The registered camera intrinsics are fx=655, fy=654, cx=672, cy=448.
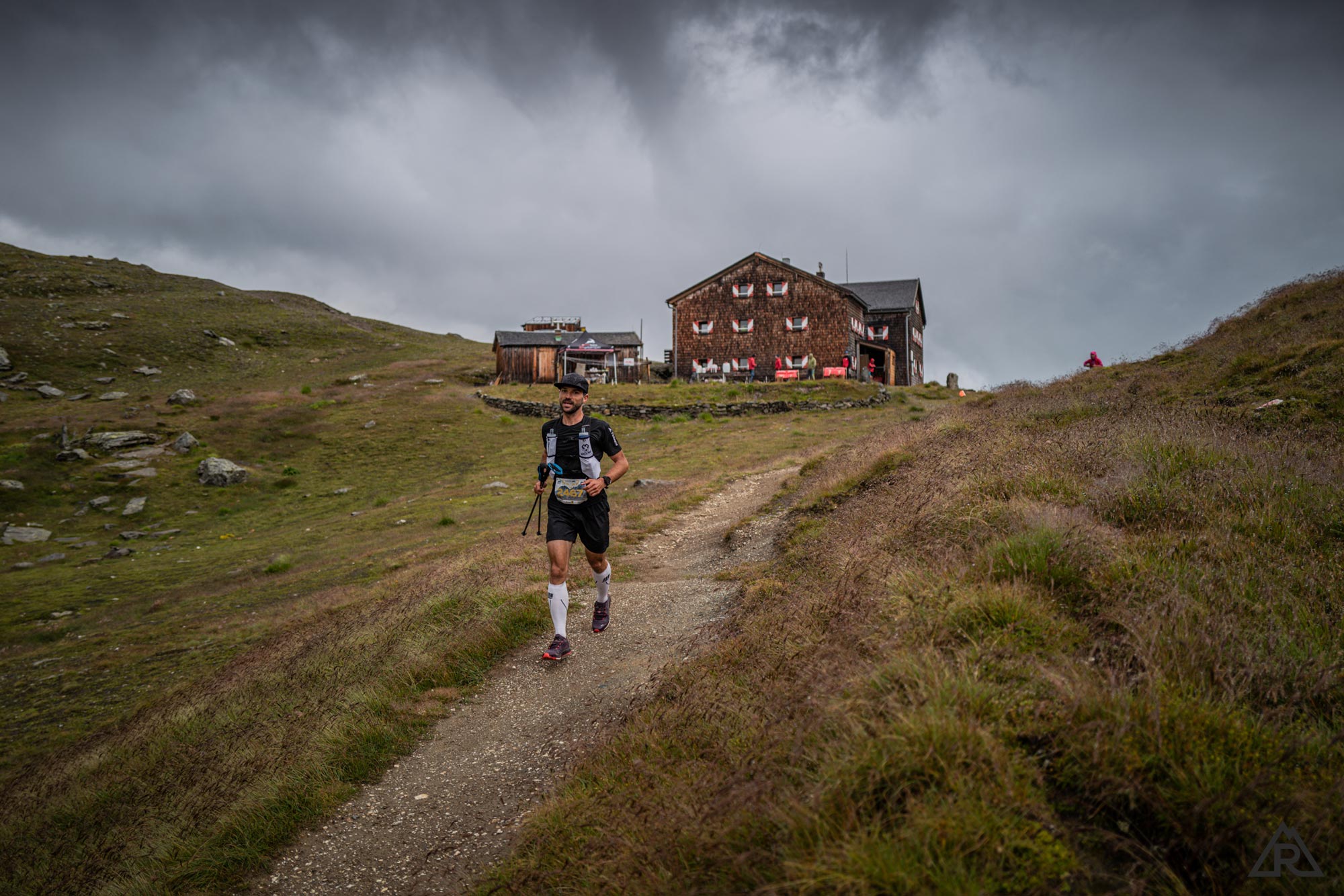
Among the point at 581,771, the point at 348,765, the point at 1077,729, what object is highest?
the point at 1077,729

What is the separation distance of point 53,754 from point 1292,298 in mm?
26706

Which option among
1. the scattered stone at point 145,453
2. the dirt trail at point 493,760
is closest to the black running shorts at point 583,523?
the dirt trail at point 493,760

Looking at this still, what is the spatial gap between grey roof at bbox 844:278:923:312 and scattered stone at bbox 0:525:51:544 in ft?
174

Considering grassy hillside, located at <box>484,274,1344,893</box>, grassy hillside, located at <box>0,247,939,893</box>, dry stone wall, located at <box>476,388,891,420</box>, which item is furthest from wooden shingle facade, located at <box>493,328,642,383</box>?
grassy hillside, located at <box>484,274,1344,893</box>

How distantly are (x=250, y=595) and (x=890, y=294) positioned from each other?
56.5 meters

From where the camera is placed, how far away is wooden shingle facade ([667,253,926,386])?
49125 millimetres

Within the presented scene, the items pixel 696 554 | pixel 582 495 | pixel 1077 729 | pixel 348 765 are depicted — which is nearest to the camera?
pixel 1077 729

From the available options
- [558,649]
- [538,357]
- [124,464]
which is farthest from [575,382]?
[538,357]

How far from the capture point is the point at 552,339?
5647cm

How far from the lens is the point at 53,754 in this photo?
8445 mm

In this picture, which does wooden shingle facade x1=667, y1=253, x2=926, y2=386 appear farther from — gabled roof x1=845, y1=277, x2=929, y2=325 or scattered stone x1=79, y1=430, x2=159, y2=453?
scattered stone x1=79, y1=430, x2=159, y2=453

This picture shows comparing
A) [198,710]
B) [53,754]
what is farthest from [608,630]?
[53,754]

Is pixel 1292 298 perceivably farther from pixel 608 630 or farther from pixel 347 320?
pixel 347 320

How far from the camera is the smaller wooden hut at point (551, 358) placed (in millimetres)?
54344
